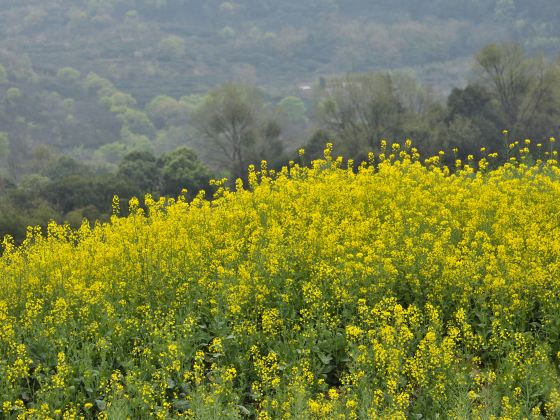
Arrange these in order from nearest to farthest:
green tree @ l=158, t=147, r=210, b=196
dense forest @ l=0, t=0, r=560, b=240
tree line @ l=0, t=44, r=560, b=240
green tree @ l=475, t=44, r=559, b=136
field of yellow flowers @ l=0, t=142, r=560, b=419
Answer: field of yellow flowers @ l=0, t=142, r=560, b=419 → tree line @ l=0, t=44, r=560, b=240 → green tree @ l=158, t=147, r=210, b=196 → dense forest @ l=0, t=0, r=560, b=240 → green tree @ l=475, t=44, r=559, b=136

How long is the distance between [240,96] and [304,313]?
53798mm

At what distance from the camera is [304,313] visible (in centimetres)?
842

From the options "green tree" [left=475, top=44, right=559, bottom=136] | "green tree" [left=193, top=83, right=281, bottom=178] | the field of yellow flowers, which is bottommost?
"green tree" [left=193, top=83, right=281, bottom=178]

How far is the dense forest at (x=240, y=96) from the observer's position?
4731cm

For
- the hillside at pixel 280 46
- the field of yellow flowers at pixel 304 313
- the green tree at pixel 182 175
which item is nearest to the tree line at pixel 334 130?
the green tree at pixel 182 175

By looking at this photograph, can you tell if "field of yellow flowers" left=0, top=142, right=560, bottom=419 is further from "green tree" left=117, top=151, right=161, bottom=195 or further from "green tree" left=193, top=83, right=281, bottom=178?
"green tree" left=193, top=83, right=281, bottom=178

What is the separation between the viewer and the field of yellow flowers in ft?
23.9

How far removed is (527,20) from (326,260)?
170 meters

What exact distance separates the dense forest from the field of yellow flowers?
5.49 m

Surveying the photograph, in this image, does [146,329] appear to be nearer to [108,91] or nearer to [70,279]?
[70,279]

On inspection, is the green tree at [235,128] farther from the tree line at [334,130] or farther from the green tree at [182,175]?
the green tree at [182,175]

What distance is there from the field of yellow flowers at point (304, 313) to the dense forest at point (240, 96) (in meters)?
5.49

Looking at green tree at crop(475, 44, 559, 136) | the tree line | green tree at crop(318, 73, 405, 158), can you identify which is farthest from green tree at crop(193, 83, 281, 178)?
green tree at crop(475, 44, 559, 136)

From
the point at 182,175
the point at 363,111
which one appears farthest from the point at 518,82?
the point at 182,175
